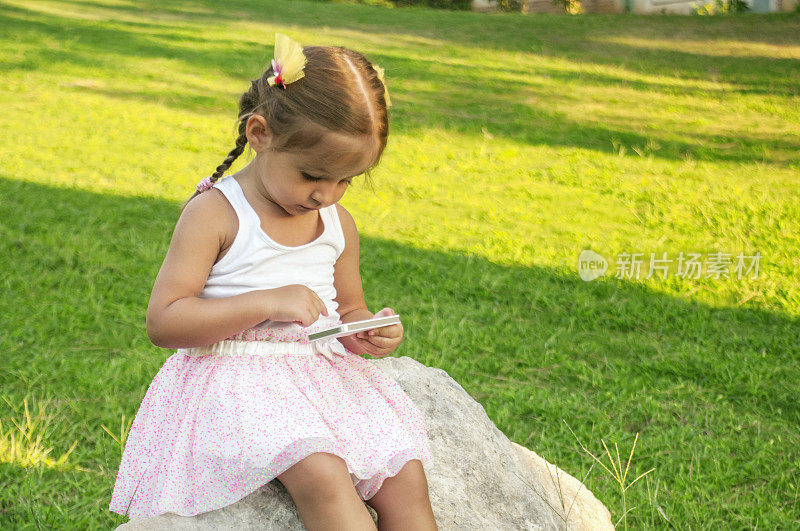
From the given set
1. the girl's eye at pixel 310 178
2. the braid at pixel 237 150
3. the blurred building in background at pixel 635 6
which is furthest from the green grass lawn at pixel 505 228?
the blurred building in background at pixel 635 6

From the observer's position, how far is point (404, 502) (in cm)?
203

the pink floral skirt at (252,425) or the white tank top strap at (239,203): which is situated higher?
the white tank top strap at (239,203)

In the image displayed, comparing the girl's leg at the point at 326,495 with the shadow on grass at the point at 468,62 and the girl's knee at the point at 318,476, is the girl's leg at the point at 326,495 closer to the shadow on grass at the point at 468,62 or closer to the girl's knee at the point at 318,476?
the girl's knee at the point at 318,476

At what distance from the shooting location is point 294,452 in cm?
187

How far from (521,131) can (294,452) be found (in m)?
7.59

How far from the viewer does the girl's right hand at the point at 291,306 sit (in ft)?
6.53

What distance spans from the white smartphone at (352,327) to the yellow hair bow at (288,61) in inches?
25.9

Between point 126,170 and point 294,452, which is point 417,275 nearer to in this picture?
point 126,170

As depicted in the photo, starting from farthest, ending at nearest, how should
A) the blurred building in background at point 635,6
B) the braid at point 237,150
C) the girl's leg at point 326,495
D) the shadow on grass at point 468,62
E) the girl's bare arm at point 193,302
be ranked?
the blurred building in background at point 635,6, the shadow on grass at point 468,62, the braid at point 237,150, the girl's bare arm at point 193,302, the girl's leg at point 326,495

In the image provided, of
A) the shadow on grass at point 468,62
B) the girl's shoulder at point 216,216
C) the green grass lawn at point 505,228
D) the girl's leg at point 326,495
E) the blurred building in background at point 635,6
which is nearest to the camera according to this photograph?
the girl's leg at point 326,495

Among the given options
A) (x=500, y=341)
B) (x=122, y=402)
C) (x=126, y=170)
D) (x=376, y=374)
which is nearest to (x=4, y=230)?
(x=126, y=170)

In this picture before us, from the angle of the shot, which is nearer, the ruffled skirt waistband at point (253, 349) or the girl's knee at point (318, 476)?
the girl's knee at point (318, 476)

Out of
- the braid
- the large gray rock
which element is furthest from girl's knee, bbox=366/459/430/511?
the braid

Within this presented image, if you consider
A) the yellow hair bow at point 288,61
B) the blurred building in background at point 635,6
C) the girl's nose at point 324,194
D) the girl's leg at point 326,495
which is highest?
the blurred building in background at point 635,6
